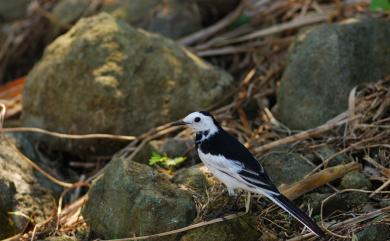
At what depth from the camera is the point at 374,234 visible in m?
4.73

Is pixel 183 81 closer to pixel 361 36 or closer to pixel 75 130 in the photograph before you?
pixel 75 130

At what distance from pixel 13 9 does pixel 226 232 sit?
6335mm

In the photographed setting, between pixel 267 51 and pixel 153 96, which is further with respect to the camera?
pixel 267 51

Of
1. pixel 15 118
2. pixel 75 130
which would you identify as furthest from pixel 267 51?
pixel 15 118

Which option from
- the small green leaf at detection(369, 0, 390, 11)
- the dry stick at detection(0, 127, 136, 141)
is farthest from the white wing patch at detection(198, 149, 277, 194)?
the small green leaf at detection(369, 0, 390, 11)

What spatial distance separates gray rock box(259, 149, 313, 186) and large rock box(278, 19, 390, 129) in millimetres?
649

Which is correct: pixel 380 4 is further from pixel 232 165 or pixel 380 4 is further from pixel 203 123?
pixel 232 165

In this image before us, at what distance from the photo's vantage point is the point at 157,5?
→ 28.6ft

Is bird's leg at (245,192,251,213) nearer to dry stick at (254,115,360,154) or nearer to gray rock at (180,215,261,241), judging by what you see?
gray rock at (180,215,261,241)

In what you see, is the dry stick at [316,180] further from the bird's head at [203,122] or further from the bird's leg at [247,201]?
the bird's head at [203,122]

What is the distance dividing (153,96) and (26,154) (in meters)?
1.38

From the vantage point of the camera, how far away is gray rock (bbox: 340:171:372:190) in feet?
17.7

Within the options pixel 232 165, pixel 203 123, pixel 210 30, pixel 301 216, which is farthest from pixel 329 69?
pixel 301 216

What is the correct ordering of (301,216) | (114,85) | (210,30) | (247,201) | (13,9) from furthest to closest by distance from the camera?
(13,9) → (210,30) → (114,85) → (247,201) → (301,216)
